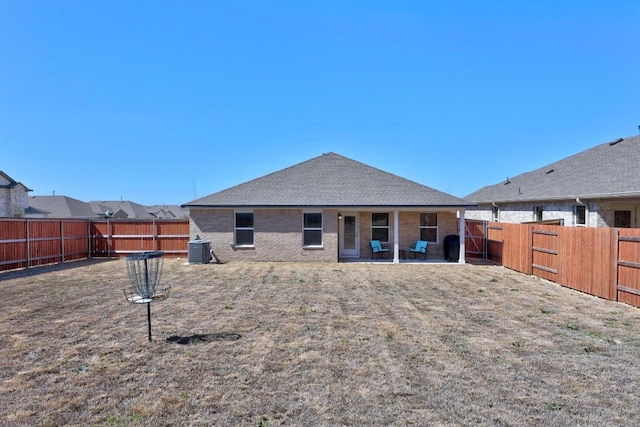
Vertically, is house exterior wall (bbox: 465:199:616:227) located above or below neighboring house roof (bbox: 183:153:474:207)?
below

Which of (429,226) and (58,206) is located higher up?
(58,206)

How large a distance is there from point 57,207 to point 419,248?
144 feet

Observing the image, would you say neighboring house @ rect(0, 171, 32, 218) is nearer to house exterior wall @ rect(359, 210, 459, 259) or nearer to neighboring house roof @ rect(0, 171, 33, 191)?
neighboring house roof @ rect(0, 171, 33, 191)

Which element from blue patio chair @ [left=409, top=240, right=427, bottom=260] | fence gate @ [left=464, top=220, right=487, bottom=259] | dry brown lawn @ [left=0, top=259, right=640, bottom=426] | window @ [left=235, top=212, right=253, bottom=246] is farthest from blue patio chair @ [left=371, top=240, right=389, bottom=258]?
dry brown lawn @ [left=0, top=259, right=640, bottom=426]

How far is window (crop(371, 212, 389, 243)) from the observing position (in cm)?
1714

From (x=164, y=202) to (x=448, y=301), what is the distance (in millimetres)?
80055

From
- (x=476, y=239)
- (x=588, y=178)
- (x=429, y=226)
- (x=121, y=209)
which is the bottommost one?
(x=476, y=239)

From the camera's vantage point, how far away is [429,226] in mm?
17094

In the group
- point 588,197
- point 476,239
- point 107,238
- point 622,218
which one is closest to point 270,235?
point 107,238

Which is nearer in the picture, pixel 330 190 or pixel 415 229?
pixel 415 229

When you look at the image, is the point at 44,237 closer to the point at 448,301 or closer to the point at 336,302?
the point at 336,302

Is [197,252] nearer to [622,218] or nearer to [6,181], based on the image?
[622,218]

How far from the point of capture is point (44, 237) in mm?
15406

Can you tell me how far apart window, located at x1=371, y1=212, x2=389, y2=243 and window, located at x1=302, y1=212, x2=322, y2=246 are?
266 centimetres
